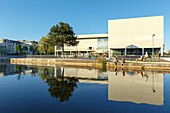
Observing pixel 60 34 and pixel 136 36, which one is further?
pixel 136 36

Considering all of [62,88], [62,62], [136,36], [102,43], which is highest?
[136,36]

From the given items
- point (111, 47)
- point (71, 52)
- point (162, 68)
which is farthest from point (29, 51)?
point (162, 68)

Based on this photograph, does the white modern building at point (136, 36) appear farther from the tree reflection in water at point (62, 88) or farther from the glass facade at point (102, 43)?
the tree reflection in water at point (62, 88)

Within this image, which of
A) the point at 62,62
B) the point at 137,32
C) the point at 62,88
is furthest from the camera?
the point at 137,32

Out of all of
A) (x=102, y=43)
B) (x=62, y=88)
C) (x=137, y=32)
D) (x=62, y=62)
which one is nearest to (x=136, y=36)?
(x=137, y=32)

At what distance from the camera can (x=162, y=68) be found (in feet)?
80.3

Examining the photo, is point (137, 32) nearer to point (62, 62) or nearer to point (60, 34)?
point (60, 34)

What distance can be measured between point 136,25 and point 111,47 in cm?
1174

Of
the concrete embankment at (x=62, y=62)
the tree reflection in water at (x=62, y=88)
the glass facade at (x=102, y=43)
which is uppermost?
the glass facade at (x=102, y=43)

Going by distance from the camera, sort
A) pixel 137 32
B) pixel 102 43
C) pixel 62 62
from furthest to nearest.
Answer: pixel 102 43
pixel 137 32
pixel 62 62

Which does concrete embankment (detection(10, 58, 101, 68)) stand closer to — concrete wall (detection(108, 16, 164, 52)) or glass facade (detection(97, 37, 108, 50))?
concrete wall (detection(108, 16, 164, 52))

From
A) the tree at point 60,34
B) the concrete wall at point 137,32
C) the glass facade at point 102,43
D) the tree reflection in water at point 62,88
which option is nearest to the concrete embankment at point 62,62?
the tree at point 60,34

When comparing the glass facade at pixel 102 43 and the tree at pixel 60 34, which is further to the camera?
the glass facade at pixel 102 43

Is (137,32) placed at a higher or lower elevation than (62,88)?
higher
